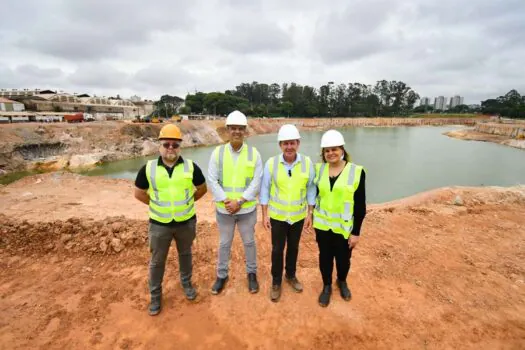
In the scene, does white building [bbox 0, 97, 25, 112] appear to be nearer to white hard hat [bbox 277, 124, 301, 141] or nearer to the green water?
the green water

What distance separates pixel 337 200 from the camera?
8.50 feet

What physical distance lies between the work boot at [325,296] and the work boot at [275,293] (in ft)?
1.46

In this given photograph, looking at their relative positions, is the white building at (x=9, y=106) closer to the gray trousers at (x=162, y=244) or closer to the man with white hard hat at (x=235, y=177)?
the gray trousers at (x=162, y=244)

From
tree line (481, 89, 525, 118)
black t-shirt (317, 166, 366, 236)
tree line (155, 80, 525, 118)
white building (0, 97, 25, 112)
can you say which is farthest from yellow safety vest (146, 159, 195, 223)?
tree line (481, 89, 525, 118)

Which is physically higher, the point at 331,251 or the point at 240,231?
the point at 240,231

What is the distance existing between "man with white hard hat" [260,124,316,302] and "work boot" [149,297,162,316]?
3.83 feet

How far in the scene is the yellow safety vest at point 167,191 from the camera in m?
2.54

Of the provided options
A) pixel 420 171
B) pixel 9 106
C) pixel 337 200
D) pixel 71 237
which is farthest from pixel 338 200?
pixel 9 106

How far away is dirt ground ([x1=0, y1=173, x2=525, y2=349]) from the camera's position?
8.23 ft

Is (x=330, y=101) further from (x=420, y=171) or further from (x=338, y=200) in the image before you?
(x=338, y=200)

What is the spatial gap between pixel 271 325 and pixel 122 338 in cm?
136

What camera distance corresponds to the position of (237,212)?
282 cm

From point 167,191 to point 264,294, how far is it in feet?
5.11

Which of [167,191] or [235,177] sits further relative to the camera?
[235,177]
